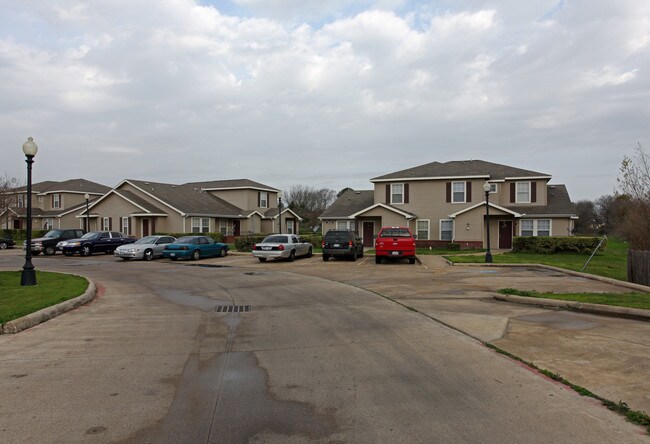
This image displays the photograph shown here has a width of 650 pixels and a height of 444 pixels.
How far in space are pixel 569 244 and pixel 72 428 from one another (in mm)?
31210

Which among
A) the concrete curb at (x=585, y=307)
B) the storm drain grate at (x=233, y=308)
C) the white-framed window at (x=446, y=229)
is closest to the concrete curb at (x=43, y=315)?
the storm drain grate at (x=233, y=308)

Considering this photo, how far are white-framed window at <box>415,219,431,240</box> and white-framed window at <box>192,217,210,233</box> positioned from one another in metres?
19.6

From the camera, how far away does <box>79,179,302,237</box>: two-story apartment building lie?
138 feet

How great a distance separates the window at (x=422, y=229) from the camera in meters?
36.7

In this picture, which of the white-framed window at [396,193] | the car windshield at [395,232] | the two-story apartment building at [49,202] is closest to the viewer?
the car windshield at [395,232]

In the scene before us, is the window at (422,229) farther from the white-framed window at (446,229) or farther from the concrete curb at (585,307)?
the concrete curb at (585,307)

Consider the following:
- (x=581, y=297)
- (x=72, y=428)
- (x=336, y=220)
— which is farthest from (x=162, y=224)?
(x=72, y=428)

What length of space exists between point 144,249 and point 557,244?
2534cm

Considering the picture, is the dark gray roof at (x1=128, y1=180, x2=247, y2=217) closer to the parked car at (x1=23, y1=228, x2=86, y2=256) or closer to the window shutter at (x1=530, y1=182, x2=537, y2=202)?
the parked car at (x1=23, y1=228, x2=86, y2=256)

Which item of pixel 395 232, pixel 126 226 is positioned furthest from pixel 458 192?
pixel 126 226

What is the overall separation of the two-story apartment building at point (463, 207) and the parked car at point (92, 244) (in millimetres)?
15871

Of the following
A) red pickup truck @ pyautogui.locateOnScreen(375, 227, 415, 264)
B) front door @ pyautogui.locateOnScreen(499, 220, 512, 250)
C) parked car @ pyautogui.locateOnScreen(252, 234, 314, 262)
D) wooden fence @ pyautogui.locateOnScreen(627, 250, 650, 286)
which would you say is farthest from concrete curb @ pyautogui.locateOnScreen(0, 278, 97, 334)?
front door @ pyautogui.locateOnScreen(499, 220, 512, 250)

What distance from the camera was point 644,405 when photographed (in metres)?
4.68

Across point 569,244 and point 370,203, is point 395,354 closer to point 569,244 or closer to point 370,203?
point 569,244
